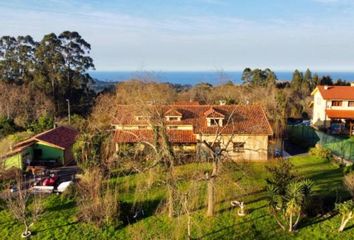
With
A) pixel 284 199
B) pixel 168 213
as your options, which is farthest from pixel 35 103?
pixel 284 199

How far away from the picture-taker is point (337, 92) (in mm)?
44062

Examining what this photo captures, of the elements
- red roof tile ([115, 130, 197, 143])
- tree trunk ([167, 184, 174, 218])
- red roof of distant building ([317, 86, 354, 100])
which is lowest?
tree trunk ([167, 184, 174, 218])

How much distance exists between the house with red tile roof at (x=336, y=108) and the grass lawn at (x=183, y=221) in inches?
785

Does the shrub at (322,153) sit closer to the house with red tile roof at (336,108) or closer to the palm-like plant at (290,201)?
the palm-like plant at (290,201)

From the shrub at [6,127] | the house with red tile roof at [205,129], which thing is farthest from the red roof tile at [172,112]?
the shrub at [6,127]

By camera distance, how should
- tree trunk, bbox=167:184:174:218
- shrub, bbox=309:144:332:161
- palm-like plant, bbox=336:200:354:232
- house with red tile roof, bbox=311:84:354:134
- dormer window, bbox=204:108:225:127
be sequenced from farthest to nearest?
house with red tile roof, bbox=311:84:354:134 → dormer window, bbox=204:108:225:127 → shrub, bbox=309:144:332:161 → tree trunk, bbox=167:184:174:218 → palm-like plant, bbox=336:200:354:232

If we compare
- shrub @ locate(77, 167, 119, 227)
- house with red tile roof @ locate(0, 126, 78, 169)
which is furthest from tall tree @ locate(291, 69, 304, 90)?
shrub @ locate(77, 167, 119, 227)

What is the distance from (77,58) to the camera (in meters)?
54.4

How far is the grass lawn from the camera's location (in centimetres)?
1742

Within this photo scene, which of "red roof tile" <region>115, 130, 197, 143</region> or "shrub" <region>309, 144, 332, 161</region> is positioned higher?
"red roof tile" <region>115, 130, 197, 143</region>

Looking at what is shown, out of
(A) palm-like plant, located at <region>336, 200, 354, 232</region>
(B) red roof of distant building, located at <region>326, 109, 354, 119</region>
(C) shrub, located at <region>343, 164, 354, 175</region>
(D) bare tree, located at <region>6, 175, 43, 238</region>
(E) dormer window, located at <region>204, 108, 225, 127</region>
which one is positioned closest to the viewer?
(A) palm-like plant, located at <region>336, 200, 354, 232</region>

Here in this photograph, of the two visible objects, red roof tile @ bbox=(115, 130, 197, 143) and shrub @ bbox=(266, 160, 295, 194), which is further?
red roof tile @ bbox=(115, 130, 197, 143)

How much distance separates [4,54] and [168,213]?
44336 mm

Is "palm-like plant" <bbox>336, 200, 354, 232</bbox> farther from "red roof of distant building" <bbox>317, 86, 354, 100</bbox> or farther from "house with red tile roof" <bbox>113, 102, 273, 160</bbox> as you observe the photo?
"red roof of distant building" <bbox>317, 86, 354, 100</bbox>
